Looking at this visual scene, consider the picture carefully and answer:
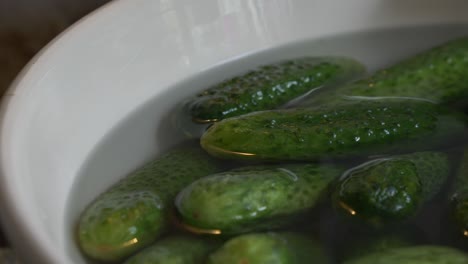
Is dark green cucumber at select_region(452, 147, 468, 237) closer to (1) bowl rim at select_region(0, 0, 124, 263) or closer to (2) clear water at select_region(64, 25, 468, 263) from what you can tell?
(2) clear water at select_region(64, 25, 468, 263)

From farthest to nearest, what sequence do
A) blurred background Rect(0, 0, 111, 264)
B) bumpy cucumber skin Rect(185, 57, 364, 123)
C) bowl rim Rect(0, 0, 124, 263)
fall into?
blurred background Rect(0, 0, 111, 264), bumpy cucumber skin Rect(185, 57, 364, 123), bowl rim Rect(0, 0, 124, 263)

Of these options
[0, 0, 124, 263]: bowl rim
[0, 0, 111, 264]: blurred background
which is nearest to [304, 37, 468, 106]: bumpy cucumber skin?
[0, 0, 124, 263]: bowl rim

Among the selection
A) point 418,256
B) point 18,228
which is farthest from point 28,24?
point 418,256

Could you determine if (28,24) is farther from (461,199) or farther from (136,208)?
(461,199)

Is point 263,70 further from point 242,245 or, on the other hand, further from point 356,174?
point 242,245

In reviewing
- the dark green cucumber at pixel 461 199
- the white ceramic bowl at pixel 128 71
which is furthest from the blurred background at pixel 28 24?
the dark green cucumber at pixel 461 199

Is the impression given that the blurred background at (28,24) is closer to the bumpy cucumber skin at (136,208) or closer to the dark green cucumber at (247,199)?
the bumpy cucumber skin at (136,208)
